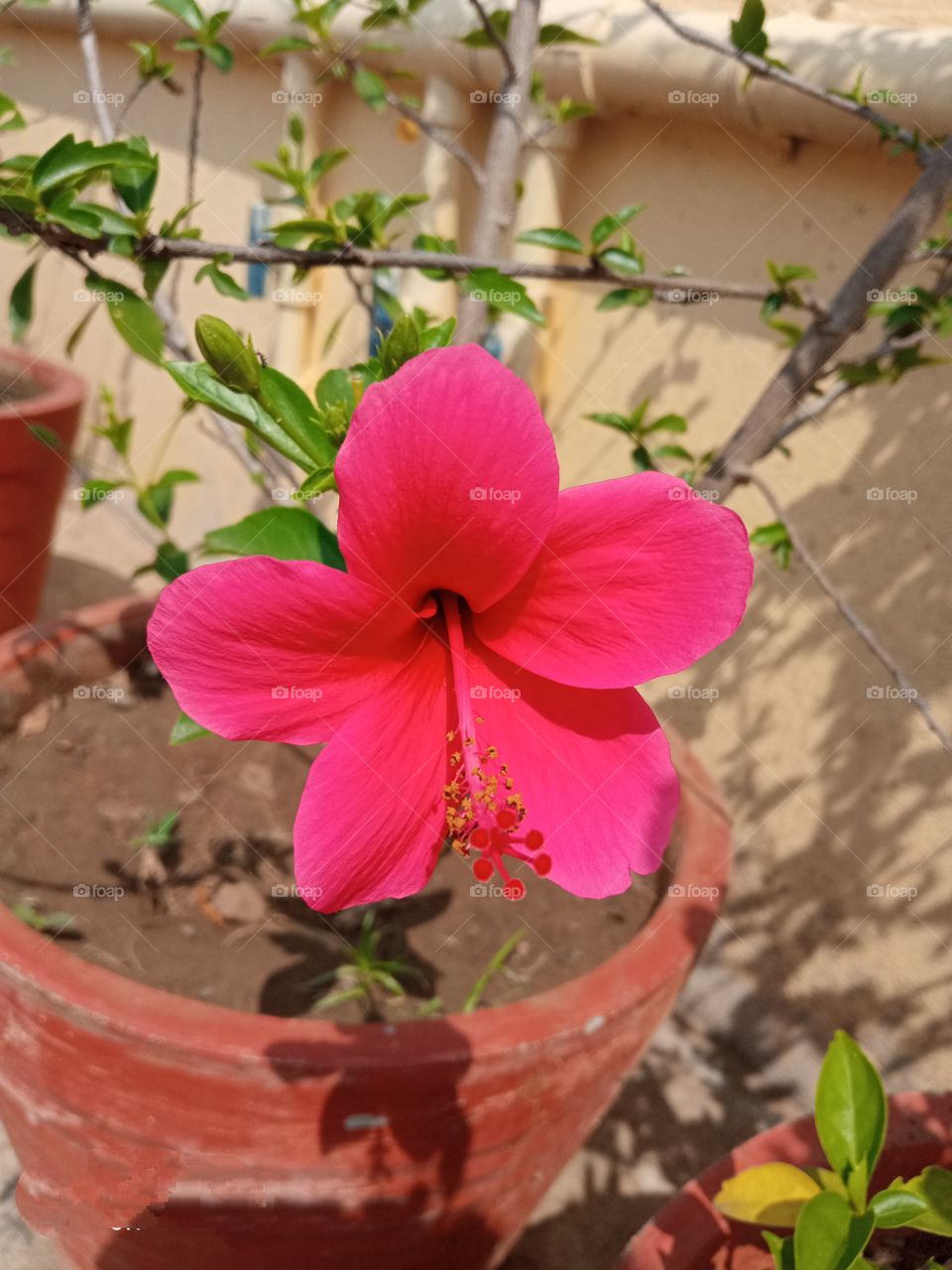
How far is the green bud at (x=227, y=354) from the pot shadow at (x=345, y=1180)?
654 millimetres

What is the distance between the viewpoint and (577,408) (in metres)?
2.21

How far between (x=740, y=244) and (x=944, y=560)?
2.26 ft

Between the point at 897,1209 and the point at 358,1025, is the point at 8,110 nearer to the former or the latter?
the point at 358,1025

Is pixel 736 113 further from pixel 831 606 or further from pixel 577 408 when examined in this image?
pixel 831 606

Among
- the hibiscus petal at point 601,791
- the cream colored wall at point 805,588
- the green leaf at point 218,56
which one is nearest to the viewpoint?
the hibiscus petal at point 601,791

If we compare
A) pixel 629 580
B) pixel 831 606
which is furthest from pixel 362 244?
pixel 831 606

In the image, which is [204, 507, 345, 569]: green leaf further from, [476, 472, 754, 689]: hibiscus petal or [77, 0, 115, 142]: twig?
[77, 0, 115, 142]: twig

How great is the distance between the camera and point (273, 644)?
638 millimetres

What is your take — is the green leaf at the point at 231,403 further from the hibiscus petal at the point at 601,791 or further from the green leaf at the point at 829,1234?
the green leaf at the point at 829,1234

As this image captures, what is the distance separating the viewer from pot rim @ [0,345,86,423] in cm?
209

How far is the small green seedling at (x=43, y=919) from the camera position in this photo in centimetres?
126

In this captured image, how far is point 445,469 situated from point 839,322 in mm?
766

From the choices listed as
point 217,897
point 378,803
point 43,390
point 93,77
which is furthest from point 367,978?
point 43,390

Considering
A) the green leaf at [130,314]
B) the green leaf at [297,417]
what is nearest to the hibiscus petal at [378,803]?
the green leaf at [297,417]
